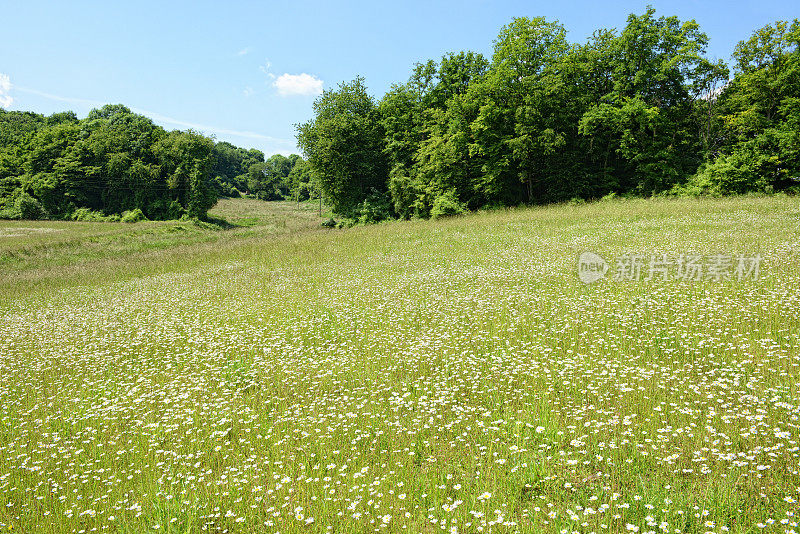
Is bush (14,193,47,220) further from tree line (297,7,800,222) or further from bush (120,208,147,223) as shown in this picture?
tree line (297,7,800,222)

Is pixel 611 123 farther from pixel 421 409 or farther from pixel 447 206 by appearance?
pixel 421 409

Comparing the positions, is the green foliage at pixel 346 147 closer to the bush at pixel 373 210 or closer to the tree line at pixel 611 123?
the bush at pixel 373 210

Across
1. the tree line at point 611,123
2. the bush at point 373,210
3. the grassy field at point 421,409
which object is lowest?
the grassy field at point 421,409

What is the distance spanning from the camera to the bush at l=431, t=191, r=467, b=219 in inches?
1539

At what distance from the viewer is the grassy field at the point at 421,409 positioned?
13.5 ft

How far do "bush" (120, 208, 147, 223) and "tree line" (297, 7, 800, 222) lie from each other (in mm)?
50651

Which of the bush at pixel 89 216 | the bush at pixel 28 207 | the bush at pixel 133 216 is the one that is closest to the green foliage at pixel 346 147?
the bush at pixel 133 216

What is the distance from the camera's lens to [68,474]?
17.2 feet

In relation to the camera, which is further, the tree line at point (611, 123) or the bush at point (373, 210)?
the bush at point (373, 210)

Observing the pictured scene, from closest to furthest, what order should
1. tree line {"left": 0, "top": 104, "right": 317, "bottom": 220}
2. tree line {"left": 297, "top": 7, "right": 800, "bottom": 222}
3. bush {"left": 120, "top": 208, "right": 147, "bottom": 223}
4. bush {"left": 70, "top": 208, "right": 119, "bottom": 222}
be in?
tree line {"left": 297, "top": 7, "right": 800, "bottom": 222} < bush {"left": 120, "top": 208, "right": 147, "bottom": 223} < bush {"left": 70, "top": 208, "right": 119, "bottom": 222} < tree line {"left": 0, "top": 104, "right": 317, "bottom": 220}

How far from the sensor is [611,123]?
3853cm

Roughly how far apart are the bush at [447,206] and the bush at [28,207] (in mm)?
69750

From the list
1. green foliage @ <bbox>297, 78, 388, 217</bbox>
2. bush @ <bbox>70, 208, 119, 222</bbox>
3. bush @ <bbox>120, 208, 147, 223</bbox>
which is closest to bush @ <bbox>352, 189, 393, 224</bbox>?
green foliage @ <bbox>297, 78, 388, 217</bbox>

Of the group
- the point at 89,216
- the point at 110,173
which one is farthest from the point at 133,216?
the point at 110,173
